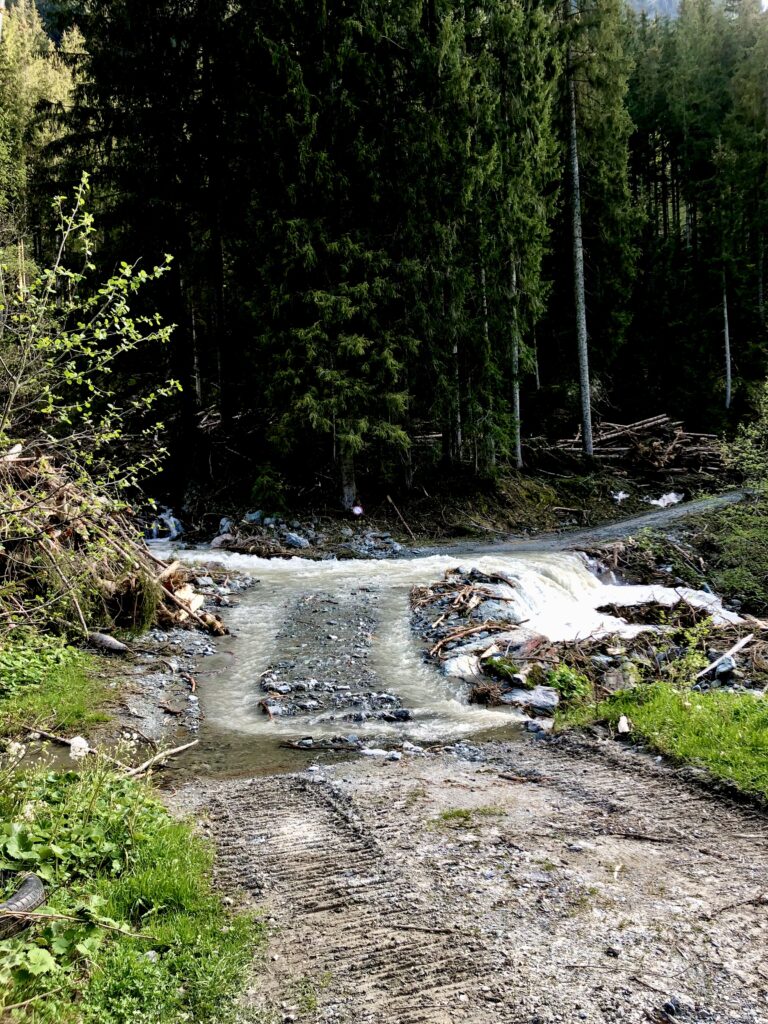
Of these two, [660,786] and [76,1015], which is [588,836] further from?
[76,1015]

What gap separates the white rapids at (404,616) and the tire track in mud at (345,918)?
245 centimetres

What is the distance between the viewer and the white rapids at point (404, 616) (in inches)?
307

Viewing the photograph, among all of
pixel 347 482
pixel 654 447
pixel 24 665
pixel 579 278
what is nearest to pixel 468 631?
pixel 24 665

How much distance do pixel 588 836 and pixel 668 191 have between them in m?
50.0

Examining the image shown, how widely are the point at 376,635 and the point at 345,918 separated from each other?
278 inches

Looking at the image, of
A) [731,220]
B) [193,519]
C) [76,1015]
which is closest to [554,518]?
[193,519]

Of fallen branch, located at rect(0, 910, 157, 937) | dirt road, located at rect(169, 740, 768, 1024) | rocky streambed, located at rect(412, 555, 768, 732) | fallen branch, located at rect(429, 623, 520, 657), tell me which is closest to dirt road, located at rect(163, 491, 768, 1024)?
dirt road, located at rect(169, 740, 768, 1024)

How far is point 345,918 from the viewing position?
3.83 meters

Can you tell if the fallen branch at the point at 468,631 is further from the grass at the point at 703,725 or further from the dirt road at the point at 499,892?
the dirt road at the point at 499,892

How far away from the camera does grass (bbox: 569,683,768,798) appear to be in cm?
542

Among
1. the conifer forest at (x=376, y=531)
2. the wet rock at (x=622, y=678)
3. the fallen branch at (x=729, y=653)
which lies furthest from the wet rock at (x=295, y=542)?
the fallen branch at (x=729, y=653)

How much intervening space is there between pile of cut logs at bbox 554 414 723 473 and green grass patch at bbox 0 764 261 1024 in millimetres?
21617

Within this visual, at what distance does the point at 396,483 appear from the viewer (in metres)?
20.3

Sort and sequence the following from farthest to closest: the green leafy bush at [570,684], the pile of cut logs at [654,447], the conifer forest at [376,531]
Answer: the pile of cut logs at [654,447], the green leafy bush at [570,684], the conifer forest at [376,531]
